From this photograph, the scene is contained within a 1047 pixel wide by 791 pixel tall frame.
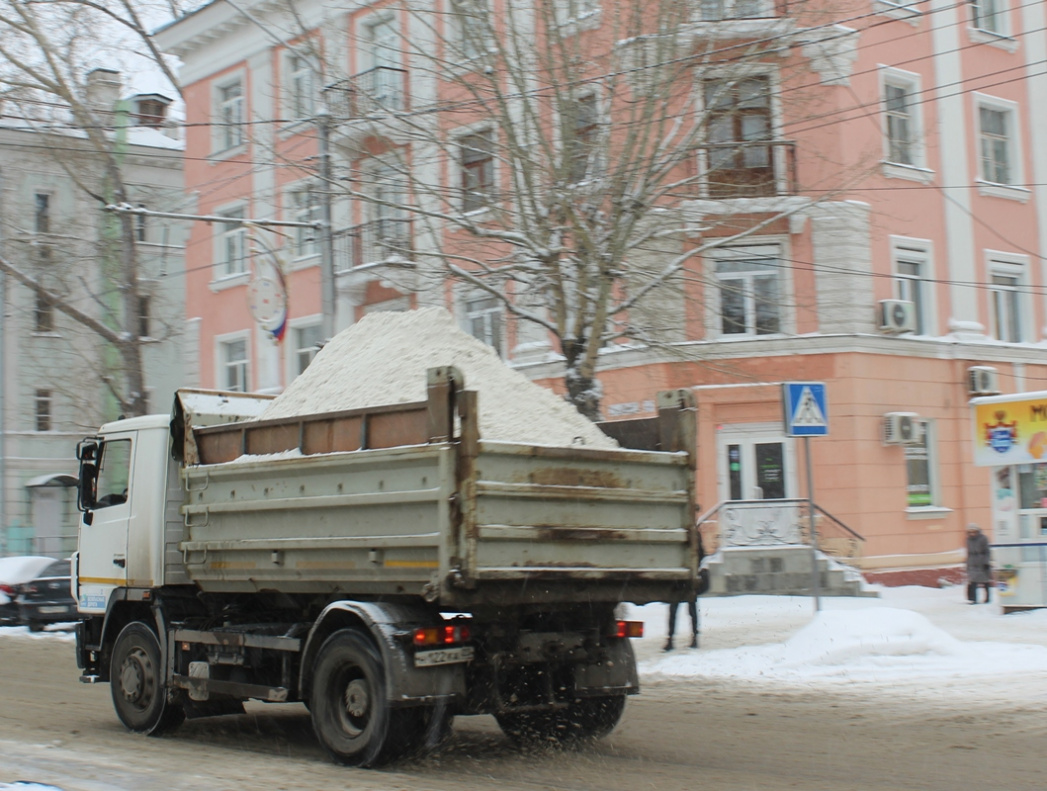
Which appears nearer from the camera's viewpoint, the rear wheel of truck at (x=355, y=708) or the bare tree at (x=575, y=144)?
the rear wheel of truck at (x=355, y=708)

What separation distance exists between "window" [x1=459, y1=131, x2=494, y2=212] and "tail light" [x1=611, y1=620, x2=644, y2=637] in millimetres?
8023

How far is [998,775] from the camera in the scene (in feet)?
24.0

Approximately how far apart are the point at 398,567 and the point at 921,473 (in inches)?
674

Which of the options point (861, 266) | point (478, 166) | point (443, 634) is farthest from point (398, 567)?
point (861, 266)

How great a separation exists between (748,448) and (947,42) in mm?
8831

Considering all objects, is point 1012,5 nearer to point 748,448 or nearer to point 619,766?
point 748,448

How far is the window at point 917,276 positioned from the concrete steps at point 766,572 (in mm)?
5731

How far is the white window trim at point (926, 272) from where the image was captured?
75.0ft

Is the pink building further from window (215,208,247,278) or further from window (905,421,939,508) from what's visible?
window (215,208,247,278)

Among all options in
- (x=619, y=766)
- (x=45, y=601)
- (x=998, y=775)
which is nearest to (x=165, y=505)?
(x=619, y=766)

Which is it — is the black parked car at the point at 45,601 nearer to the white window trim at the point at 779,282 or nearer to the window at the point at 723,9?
the white window trim at the point at 779,282

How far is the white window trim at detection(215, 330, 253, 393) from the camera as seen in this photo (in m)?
30.5

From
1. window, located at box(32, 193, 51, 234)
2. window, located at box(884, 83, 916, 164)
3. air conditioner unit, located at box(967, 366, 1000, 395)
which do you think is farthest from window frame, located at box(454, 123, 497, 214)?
window, located at box(32, 193, 51, 234)

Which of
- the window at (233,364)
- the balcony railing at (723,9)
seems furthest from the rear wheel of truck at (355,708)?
the window at (233,364)
